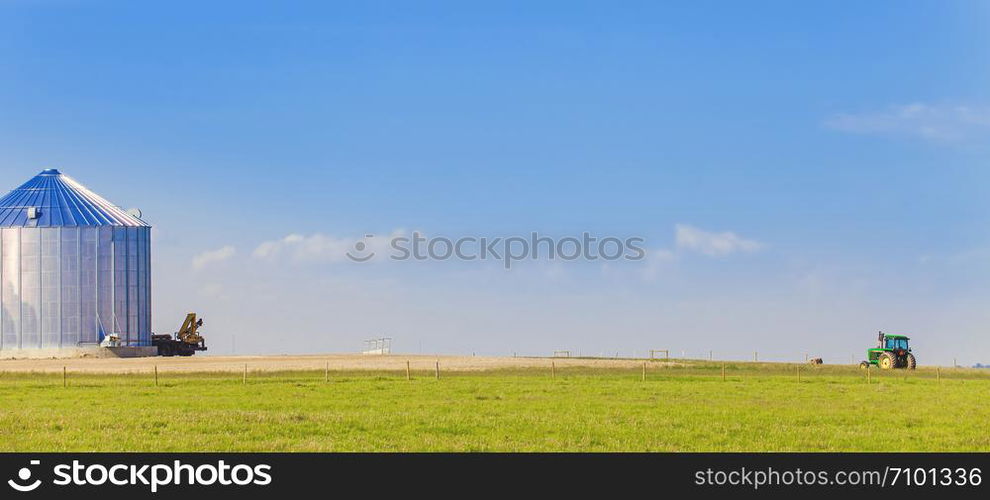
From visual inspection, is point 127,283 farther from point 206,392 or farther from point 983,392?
point 983,392

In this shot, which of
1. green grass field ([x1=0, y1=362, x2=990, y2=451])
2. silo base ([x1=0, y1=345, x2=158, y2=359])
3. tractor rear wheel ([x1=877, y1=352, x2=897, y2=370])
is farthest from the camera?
silo base ([x1=0, y1=345, x2=158, y2=359])

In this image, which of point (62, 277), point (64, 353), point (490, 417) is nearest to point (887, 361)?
point (490, 417)

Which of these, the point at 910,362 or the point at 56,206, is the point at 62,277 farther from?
the point at 910,362

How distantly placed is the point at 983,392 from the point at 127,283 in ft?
260

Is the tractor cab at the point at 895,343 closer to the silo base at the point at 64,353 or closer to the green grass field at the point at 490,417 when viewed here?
the green grass field at the point at 490,417

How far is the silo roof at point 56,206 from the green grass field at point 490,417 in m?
49.4

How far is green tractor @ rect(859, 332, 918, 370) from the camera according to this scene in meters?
90.5

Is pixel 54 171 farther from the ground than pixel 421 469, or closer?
farther from the ground

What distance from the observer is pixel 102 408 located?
Answer: 43969 millimetres

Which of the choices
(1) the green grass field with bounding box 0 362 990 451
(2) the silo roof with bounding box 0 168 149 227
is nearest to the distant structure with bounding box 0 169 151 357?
(2) the silo roof with bounding box 0 168 149 227

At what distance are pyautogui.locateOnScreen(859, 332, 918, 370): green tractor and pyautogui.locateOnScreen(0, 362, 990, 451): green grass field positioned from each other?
26.0 m

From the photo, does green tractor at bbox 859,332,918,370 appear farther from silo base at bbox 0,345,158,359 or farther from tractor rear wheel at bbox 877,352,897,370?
silo base at bbox 0,345,158,359

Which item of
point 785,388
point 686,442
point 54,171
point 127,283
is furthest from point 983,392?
point 54,171

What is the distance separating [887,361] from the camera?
298ft
